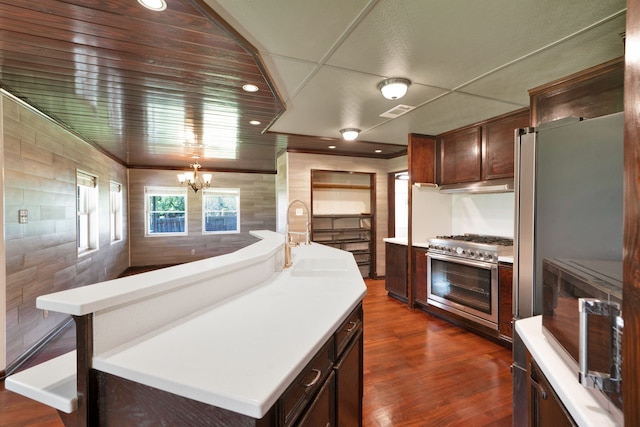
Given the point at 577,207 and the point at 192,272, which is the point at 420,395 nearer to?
the point at 577,207

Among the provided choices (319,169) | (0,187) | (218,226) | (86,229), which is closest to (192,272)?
(0,187)

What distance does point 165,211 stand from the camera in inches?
261

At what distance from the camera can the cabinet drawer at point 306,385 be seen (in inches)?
33.0

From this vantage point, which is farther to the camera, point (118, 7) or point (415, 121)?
point (415, 121)

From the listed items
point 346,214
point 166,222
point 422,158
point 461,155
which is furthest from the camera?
point 166,222

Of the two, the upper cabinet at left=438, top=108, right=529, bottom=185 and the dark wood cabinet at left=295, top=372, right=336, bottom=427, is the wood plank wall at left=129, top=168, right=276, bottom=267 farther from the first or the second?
the dark wood cabinet at left=295, top=372, right=336, bottom=427

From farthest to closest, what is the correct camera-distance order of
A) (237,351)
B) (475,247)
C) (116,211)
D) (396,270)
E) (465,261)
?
(116,211) → (396,270) → (465,261) → (475,247) → (237,351)

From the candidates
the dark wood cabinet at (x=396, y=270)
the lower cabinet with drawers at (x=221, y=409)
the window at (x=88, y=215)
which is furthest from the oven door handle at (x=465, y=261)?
the window at (x=88, y=215)

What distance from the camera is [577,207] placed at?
4.92ft

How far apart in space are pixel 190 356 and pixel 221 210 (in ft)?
21.5

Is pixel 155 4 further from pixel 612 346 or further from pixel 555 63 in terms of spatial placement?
pixel 555 63

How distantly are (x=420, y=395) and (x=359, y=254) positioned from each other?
10.9 feet

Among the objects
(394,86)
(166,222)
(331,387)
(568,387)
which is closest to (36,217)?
(331,387)

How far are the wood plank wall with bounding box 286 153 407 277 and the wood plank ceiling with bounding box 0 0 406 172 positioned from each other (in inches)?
27.0
